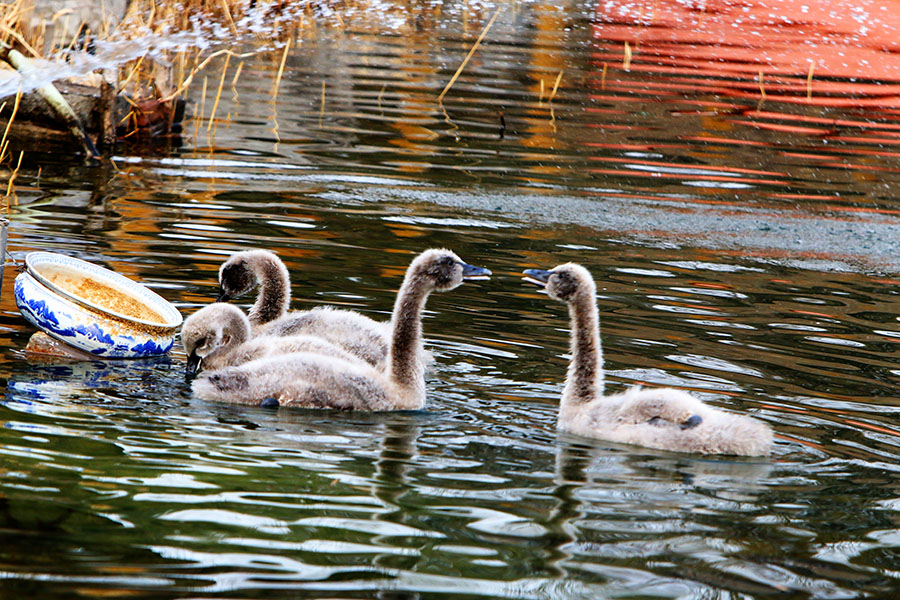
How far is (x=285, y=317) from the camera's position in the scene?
7.73 m

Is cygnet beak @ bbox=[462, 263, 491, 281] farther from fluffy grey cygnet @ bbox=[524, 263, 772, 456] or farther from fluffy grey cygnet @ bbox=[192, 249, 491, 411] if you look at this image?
fluffy grey cygnet @ bbox=[524, 263, 772, 456]

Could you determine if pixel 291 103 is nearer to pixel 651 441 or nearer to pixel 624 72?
pixel 624 72

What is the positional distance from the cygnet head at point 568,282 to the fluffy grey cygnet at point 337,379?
35 centimetres

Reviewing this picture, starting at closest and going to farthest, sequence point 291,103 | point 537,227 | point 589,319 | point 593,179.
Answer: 1. point 589,319
2. point 537,227
3. point 593,179
4. point 291,103

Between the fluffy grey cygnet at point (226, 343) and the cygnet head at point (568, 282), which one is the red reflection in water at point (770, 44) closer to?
the cygnet head at point (568, 282)

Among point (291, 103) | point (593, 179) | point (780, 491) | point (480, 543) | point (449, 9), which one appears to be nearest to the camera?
point (480, 543)

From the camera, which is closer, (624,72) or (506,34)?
(624,72)

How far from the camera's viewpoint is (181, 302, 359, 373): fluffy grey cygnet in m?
7.10

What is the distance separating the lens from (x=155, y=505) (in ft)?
16.4

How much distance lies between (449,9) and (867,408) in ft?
87.9

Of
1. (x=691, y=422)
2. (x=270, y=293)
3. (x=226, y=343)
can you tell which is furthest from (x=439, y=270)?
(x=691, y=422)

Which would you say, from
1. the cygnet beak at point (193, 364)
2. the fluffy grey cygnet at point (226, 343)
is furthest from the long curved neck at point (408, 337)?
the cygnet beak at point (193, 364)

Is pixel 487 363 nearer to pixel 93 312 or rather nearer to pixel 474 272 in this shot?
pixel 474 272

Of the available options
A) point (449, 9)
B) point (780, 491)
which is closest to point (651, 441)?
point (780, 491)
